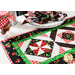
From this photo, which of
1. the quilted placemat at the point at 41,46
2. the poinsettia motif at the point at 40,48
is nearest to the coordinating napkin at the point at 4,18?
the quilted placemat at the point at 41,46

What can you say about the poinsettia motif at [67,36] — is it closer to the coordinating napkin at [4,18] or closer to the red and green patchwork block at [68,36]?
the red and green patchwork block at [68,36]

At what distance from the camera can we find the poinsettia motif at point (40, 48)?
125 centimetres

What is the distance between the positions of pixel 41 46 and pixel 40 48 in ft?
0.11

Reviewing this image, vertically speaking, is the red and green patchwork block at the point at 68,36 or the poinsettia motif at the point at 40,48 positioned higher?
the red and green patchwork block at the point at 68,36

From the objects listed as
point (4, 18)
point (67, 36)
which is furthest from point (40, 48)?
point (4, 18)

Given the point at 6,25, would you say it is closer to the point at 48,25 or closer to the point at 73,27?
the point at 48,25

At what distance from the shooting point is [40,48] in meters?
1.31

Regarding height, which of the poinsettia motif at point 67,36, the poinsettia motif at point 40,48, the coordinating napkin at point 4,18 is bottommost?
the poinsettia motif at point 40,48

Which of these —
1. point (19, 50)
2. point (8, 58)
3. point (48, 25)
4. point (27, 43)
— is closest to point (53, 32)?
point (48, 25)

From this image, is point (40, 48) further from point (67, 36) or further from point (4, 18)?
point (4, 18)

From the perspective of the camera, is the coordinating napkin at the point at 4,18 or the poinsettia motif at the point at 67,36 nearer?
the coordinating napkin at the point at 4,18

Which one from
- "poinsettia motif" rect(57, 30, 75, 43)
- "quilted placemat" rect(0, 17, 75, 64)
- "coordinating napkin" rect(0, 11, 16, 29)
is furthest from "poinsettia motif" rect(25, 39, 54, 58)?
"coordinating napkin" rect(0, 11, 16, 29)

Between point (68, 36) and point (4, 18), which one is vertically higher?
point (4, 18)

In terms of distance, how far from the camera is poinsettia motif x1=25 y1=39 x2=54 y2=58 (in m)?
1.25
